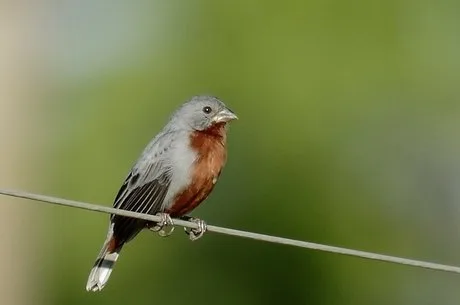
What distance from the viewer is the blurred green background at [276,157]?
15.1 metres

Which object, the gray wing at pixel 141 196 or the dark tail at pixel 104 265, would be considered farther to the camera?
the dark tail at pixel 104 265

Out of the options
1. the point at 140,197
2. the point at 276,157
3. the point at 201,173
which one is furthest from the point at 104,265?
the point at 276,157

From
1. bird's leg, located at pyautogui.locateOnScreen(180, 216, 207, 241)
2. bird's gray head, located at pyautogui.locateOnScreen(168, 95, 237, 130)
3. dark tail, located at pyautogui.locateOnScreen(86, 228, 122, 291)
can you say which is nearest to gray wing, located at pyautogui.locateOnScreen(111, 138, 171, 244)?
dark tail, located at pyautogui.locateOnScreen(86, 228, 122, 291)

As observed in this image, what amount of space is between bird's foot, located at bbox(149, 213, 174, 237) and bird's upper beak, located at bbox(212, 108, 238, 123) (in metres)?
0.87

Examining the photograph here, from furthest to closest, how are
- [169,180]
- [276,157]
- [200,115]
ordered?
[276,157] → [200,115] → [169,180]

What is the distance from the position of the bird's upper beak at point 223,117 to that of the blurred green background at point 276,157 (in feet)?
19.9

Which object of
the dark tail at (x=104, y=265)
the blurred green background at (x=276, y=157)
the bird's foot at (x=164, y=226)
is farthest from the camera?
the blurred green background at (x=276, y=157)

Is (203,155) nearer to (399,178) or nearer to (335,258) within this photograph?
(335,258)

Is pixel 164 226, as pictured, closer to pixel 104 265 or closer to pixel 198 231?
pixel 198 231

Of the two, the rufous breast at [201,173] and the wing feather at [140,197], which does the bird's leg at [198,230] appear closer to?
the rufous breast at [201,173]

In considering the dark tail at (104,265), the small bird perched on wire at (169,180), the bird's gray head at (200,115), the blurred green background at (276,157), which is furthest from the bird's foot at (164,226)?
the blurred green background at (276,157)

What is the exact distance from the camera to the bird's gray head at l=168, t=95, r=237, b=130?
844cm

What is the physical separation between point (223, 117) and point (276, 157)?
289 inches

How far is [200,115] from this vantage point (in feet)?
27.9
